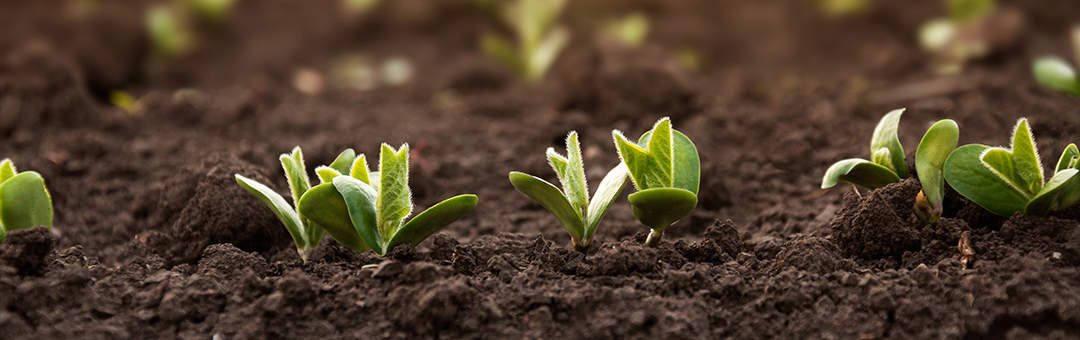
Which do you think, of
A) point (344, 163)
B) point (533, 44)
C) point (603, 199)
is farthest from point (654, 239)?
point (533, 44)

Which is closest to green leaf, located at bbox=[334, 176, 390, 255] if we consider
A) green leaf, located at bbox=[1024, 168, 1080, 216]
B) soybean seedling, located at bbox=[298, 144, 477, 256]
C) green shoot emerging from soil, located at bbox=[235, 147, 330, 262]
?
soybean seedling, located at bbox=[298, 144, 477, 256]

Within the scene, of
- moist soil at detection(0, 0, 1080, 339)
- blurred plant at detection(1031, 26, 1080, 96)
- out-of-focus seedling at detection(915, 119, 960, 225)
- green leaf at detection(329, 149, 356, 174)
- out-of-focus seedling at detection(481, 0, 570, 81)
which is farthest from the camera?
out-of-focus seedling at detection(481, 0, 570, 81)

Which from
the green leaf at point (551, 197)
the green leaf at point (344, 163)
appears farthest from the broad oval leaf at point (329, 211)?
the green leaf at point (551, 197)

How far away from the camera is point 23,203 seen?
54.3 inches

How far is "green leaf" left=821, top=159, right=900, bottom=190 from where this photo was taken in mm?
1371

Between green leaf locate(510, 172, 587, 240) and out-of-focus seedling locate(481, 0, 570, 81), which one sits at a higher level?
out-of-focus seedling locate(481, 0, 570, 81)

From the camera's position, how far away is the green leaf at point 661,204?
1.24 m

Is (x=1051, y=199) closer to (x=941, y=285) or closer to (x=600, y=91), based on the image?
(x=941, y=285)

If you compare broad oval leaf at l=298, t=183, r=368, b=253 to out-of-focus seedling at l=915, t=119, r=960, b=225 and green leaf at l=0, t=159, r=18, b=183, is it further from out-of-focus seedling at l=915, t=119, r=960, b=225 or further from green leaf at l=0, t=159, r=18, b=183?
out-of-focus seedling at l=915, t=119, r=960, b=225

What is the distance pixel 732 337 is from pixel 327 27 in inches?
160

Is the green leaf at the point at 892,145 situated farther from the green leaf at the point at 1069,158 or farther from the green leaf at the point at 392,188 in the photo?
the green leaf at the point at 392,188

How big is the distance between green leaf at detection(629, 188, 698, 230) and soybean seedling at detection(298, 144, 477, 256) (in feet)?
0.99

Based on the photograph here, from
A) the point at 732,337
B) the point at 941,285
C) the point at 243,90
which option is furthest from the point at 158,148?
the point at 941,285

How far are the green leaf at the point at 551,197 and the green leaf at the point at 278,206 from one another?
0.44 m
